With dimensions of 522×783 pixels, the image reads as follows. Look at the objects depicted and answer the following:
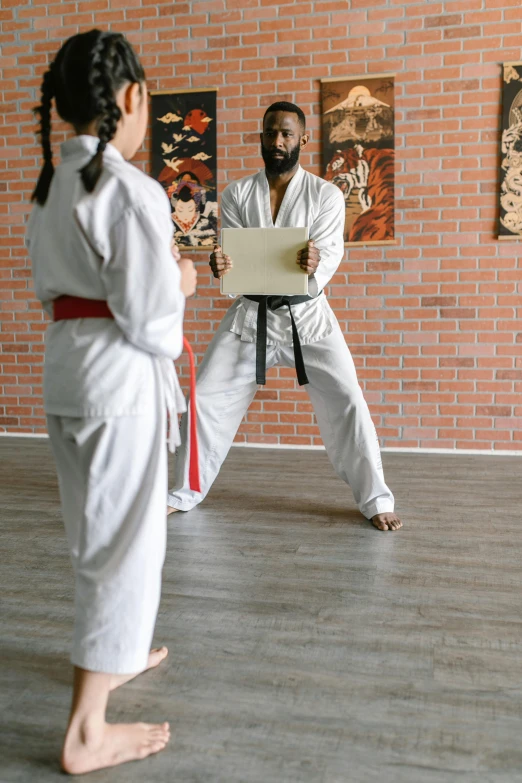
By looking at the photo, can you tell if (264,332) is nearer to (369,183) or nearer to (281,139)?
(281,139)

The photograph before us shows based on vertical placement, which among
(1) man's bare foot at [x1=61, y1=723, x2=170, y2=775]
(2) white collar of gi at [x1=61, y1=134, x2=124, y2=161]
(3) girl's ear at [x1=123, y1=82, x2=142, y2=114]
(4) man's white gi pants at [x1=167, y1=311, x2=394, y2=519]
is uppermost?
(3) girl's ear at [x1=123, y1=82, x2=142, y2=114]

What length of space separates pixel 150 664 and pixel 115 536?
0.57m

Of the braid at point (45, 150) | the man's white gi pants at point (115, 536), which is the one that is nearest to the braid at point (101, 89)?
the braid at point (45, 150)

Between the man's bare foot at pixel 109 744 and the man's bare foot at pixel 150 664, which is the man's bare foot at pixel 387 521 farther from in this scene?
the man's bare foot at pixel 109 744

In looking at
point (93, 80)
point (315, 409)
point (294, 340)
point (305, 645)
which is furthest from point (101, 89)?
point (315, 409)

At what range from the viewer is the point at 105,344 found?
1156 millimetres

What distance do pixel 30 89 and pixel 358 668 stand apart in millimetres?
3855

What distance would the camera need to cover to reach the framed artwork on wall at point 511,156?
3.48 metres

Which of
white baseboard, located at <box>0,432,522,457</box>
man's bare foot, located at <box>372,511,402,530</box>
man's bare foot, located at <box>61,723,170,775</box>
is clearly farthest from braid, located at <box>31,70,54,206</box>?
white baseboard, located at <box>0,432,522,457</box>

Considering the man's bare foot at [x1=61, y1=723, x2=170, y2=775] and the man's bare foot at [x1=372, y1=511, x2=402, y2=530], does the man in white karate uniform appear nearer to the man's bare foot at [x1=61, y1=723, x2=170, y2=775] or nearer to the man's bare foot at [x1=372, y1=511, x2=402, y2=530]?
the man's bare foot at [x1=372, y1=511, x2=402, y2=530]

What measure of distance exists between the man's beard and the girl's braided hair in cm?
149

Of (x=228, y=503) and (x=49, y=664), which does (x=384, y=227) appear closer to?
(x=228, y=503)

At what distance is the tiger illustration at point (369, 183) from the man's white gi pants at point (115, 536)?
2759mm

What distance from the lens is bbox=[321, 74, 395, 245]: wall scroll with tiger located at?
3.61 m
